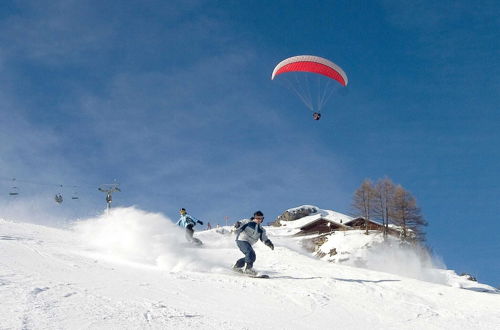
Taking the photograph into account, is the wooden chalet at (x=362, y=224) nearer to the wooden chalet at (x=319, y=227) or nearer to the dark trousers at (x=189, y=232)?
the wooden chalet at (x=319, y=227)

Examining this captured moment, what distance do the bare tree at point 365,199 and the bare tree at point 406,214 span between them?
3834mm

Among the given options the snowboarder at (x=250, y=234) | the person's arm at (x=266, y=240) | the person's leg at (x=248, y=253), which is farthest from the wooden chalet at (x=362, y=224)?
the person's leg at (x=248, y=253)

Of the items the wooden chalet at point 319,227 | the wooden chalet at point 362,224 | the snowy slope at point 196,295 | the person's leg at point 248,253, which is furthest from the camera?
the wooden chalet at point 319,227

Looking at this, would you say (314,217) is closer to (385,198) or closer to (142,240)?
(385,198)

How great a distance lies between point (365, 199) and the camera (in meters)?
53.8

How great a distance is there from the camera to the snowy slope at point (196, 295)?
20.5 feet

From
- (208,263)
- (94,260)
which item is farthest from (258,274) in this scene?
(94,260)

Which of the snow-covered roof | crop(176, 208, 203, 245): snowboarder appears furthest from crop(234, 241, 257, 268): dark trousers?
the snow-covered roof

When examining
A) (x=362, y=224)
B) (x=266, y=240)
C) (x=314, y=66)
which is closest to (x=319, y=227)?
(x=362, y=224)

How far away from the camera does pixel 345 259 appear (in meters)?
44.1

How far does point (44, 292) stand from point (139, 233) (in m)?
8.41

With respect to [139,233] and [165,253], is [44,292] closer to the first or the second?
[165,253]

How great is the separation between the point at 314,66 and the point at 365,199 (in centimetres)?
3016

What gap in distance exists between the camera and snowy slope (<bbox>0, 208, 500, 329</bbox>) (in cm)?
626
